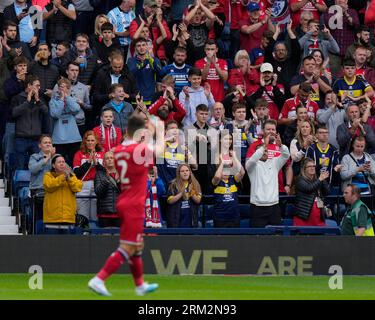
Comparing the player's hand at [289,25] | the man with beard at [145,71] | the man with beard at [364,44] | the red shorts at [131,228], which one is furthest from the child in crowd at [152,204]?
the red shorts at [131,228]

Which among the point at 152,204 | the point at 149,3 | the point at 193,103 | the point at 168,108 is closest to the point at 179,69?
the point at 193,103

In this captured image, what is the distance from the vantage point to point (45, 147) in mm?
22422

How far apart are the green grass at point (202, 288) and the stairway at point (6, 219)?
273 centimetres

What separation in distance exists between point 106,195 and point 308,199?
12.4 ft

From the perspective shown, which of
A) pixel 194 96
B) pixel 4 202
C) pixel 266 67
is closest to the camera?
pixel 194 96

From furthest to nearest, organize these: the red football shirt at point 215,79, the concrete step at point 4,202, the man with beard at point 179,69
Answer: the red football shirt at point 215,79 < the man with beard at point 179,69 < the concrete step at point 4,202

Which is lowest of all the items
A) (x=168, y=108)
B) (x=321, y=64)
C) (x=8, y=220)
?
(x=8, y=220)

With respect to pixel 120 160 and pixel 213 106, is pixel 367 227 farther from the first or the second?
pixel 120 160

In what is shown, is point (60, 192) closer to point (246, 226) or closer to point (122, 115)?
point (122, 115)

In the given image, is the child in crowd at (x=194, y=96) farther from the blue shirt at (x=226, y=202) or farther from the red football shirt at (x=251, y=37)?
the red football shirt at (x=251, y=37)

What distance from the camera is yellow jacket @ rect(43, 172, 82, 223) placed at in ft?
71.0

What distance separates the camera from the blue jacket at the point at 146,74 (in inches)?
984

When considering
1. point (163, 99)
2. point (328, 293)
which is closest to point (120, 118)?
point (163, 99)

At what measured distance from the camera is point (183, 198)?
22531 mm
